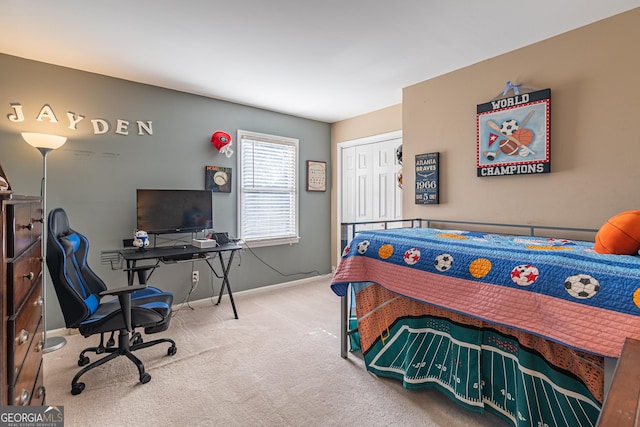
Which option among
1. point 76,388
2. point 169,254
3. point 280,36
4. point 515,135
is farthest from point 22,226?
point 515,135

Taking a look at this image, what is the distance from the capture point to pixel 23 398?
3.62 ft

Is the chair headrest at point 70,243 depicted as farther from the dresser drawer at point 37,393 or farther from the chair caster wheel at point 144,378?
the chair caster wheel at point 144,378

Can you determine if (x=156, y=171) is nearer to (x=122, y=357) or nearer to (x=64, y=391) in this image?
(x=122, y=357)

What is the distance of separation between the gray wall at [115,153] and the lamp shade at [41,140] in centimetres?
37

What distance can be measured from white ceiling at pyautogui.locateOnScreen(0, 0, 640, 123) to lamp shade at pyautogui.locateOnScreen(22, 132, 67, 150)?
2.29 feet

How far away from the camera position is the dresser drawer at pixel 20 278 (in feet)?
3.30

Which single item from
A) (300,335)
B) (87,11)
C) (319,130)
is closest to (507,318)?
(300,335)

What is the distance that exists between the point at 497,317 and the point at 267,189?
122 inches

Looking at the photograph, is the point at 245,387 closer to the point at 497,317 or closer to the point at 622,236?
the point at 497,317

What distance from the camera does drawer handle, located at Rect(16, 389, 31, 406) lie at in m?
1.07

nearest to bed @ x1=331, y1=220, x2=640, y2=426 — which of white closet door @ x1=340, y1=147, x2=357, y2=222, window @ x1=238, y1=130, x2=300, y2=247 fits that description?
window @ x1=238, y1=130, x2=300, y2=247

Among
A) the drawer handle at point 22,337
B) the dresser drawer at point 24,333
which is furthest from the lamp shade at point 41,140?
the drawer handle at point 22,337

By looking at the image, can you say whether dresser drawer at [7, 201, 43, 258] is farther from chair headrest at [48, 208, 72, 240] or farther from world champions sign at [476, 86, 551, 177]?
world champions sign at [476, 86, 551, 177]

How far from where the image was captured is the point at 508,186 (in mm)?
2555
